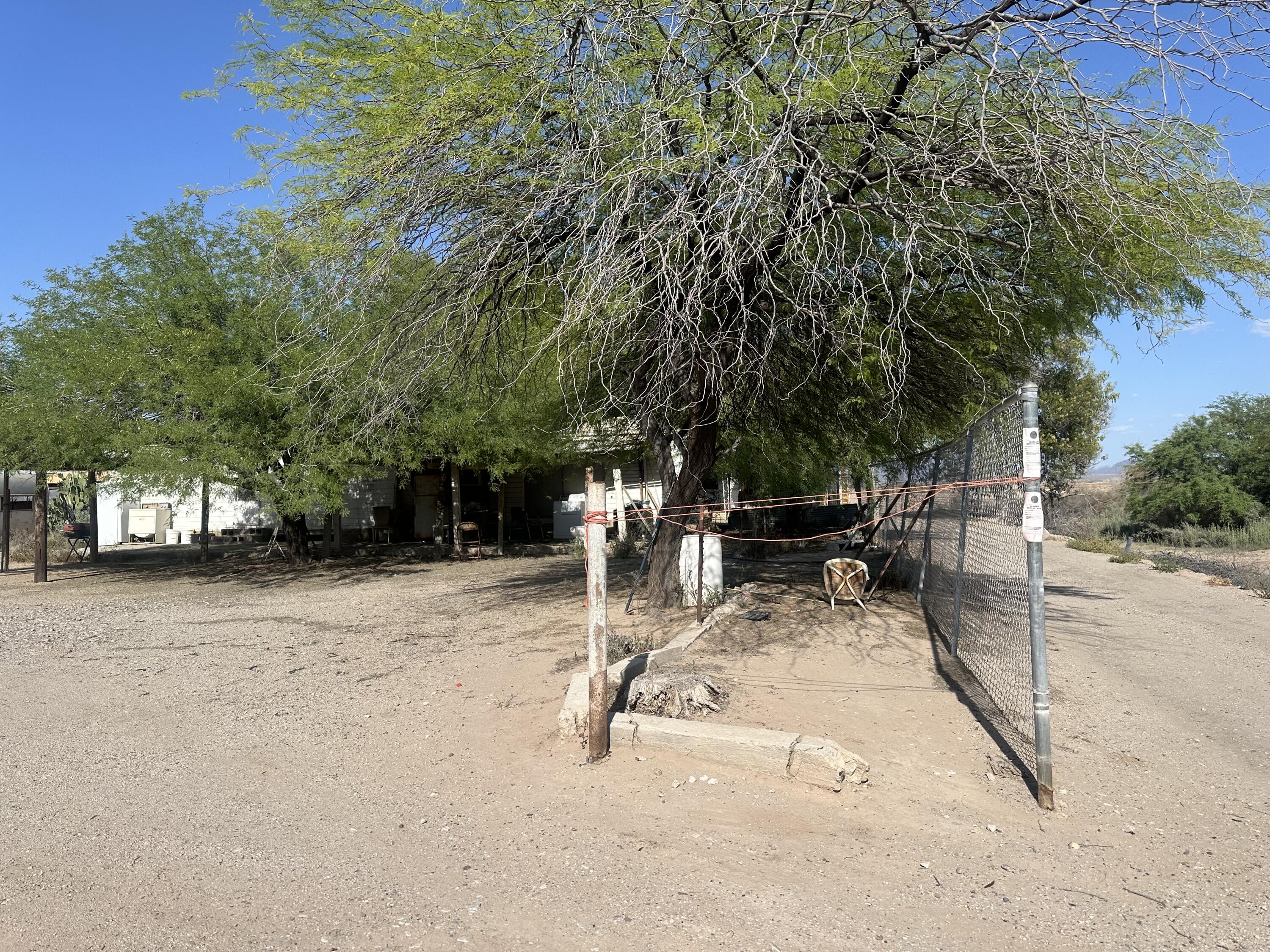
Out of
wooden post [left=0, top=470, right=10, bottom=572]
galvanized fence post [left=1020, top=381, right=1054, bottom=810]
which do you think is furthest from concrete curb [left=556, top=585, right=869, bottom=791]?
wooden post [left=0, top=470, right=10, bottom=572]

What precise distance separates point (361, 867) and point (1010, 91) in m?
7.03

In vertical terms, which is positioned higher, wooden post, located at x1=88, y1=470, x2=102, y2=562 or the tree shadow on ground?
wooden post, located at x1=88, y1=470, x2=102, y2=562

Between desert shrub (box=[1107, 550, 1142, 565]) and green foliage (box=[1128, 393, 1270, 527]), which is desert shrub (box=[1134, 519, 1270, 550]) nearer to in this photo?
green foliage (box=[1128, 393, 1270, 527])

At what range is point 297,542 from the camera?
67.4 ft

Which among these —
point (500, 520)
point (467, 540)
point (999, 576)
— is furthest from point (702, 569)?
point (467, 540)

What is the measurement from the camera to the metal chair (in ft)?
71.9

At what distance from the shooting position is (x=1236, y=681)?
26.1ft

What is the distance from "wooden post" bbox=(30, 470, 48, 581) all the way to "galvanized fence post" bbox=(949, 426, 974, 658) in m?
17.5

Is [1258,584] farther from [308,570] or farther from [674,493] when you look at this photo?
[308,570]

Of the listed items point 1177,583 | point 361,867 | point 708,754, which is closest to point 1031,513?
point 708,754

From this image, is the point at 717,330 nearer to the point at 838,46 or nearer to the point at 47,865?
the point at 838,46

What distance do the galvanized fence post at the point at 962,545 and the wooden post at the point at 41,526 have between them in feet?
57.3

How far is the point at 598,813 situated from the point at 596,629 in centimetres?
111

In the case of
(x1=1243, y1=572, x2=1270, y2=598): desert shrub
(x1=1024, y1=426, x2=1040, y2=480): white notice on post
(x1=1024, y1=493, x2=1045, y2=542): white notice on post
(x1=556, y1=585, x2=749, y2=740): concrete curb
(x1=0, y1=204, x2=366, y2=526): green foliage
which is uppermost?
(x1=0, y1=204, x2=366, y2=526): green foliage
